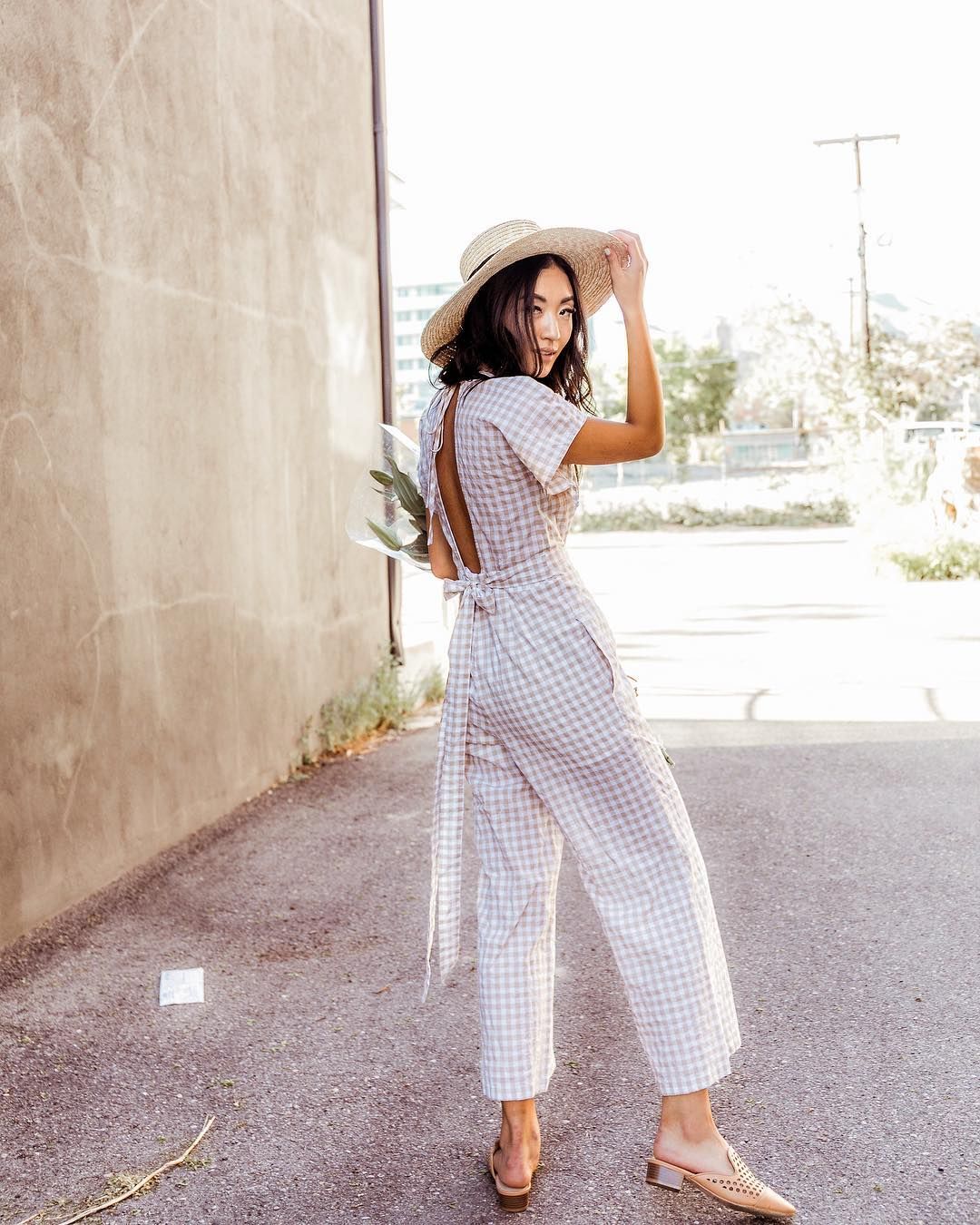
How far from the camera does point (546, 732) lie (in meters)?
2.53

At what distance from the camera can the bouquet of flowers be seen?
296 cm

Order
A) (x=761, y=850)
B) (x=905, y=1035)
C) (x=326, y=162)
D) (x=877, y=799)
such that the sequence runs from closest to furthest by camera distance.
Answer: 1. (x=905, y=1035)
2. (x=761, y=850)
3. (x=877, y=799)
4. (x=326, y=162)

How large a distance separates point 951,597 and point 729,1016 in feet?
36.9

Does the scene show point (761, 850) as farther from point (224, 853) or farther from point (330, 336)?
point (330, 336)

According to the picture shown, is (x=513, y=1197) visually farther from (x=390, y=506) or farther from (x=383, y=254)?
(x=383, y=254)

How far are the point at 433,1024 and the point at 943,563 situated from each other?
41.0ft

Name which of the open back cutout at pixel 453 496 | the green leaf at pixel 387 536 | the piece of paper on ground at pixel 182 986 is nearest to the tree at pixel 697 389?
the piece of paper on ground at pixel 182 986

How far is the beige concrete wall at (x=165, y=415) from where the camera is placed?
4.07 metres

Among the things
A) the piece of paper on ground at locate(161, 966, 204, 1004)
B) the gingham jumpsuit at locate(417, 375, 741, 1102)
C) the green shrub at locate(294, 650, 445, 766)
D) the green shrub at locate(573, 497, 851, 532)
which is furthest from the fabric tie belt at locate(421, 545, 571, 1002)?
the green shrub at locate(573, 497, 851, 532)

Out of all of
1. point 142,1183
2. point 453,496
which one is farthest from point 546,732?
point 142,1183

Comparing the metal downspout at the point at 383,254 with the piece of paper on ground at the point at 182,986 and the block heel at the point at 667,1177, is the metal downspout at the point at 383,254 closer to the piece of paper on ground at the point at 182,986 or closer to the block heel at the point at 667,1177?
the piece of paper on ground at the point at 182,986

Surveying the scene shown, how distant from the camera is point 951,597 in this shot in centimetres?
1304

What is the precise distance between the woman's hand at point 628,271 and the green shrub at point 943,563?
13.0 meters

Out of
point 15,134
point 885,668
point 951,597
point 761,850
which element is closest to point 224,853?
point 761,850
